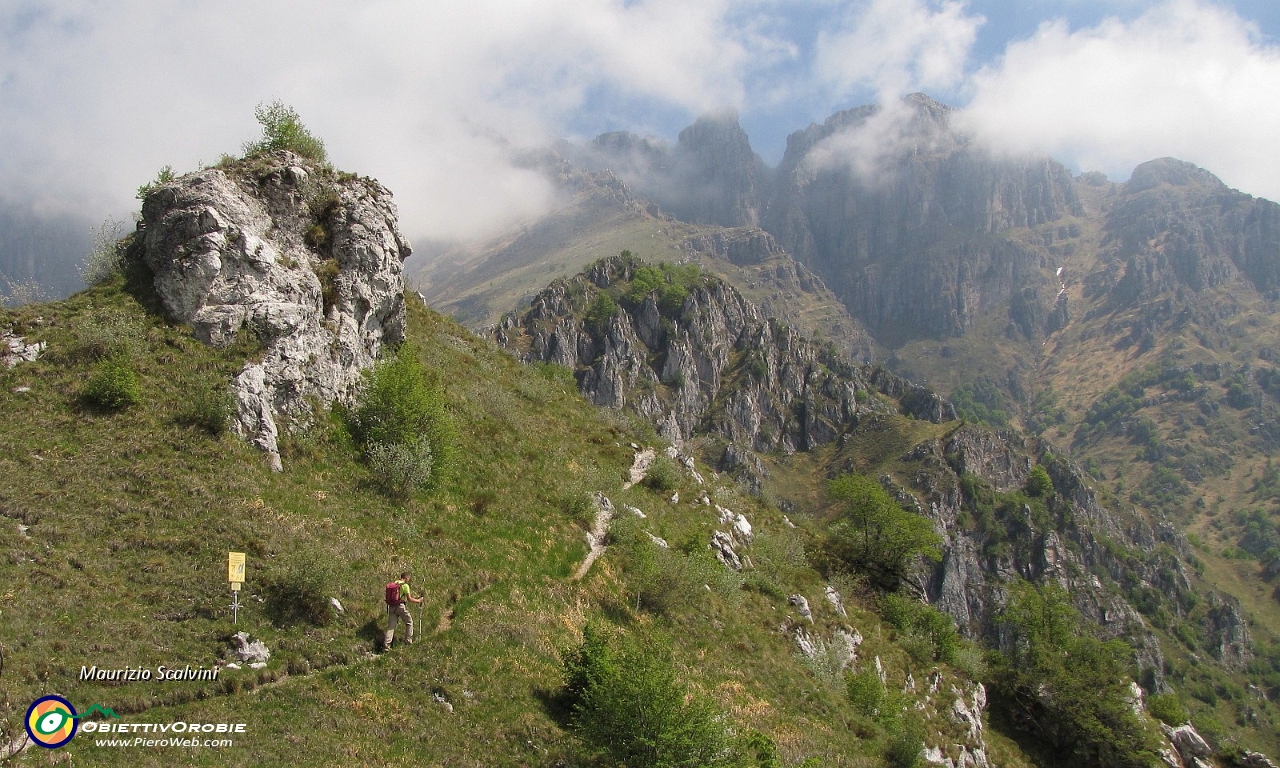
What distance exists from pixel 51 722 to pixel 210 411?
1300cm

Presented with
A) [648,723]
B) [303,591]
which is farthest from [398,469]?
[648,723]

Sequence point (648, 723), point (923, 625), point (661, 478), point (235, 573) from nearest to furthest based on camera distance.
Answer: point (648, 723)
point (235, 573)
point (661, 478)
point (923, 625)

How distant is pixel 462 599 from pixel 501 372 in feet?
97.1

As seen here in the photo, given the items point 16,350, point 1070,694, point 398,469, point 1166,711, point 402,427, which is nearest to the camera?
point 16,350

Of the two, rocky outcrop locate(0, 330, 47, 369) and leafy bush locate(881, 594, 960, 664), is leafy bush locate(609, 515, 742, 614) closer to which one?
leafy bush locate(881, 594, 960, 664)

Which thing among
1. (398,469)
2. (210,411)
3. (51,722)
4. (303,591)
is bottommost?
(51,722)

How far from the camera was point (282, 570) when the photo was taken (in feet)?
63.7

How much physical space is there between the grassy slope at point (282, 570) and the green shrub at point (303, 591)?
26 cm

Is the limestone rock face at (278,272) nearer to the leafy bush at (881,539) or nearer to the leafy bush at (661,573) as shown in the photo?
the leafy bush at (661,573)

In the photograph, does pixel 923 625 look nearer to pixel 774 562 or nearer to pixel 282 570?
pixel 774 562

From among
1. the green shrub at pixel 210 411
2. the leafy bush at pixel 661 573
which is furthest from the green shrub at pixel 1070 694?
the green shrub at pixel 210 411

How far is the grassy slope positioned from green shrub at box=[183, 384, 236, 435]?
61cm

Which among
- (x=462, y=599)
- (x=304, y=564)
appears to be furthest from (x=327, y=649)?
(x=462, y=599)

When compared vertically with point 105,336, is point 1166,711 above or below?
below
